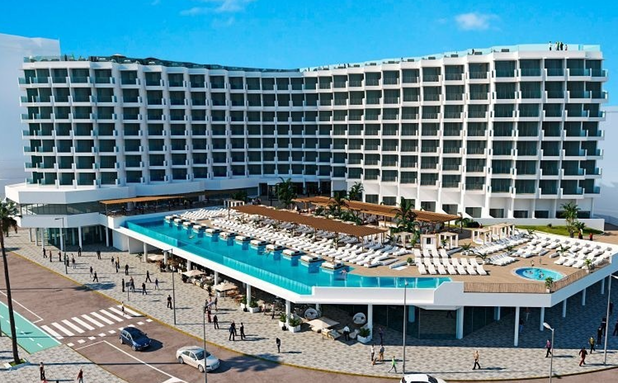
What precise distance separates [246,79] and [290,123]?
Answer: 39.4 ft

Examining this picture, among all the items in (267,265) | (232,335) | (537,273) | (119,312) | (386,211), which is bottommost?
(119,312)

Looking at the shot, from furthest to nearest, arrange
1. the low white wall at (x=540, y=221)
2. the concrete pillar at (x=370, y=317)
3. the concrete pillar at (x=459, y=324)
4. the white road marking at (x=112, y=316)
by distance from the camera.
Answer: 1. the low white wall at (x=540, y=221)
2. the white road marking at (x=112, y=316)
3. the concrete pillar at (x=370, y=317)
4. the concrete pillar at (x=459, y=324)

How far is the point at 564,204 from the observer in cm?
6981

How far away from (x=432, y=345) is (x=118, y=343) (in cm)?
2585

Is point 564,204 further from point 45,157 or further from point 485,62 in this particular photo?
point 45,157

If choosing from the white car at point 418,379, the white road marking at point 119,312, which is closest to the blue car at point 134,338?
the white road marking at point 119,312

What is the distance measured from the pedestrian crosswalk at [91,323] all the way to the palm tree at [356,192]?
139ft

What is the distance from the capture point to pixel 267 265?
47281mm

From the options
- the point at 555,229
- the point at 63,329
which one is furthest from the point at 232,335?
the point at 555,229

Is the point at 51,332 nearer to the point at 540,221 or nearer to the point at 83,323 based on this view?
the point at 83,323

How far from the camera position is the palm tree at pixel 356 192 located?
78544 mm

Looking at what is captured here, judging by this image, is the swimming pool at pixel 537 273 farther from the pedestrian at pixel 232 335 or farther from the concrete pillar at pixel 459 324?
the pedestrian at pixel 232 335

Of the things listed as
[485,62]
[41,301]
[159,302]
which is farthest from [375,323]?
[485,62]

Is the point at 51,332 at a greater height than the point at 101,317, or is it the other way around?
the point at 101,317
